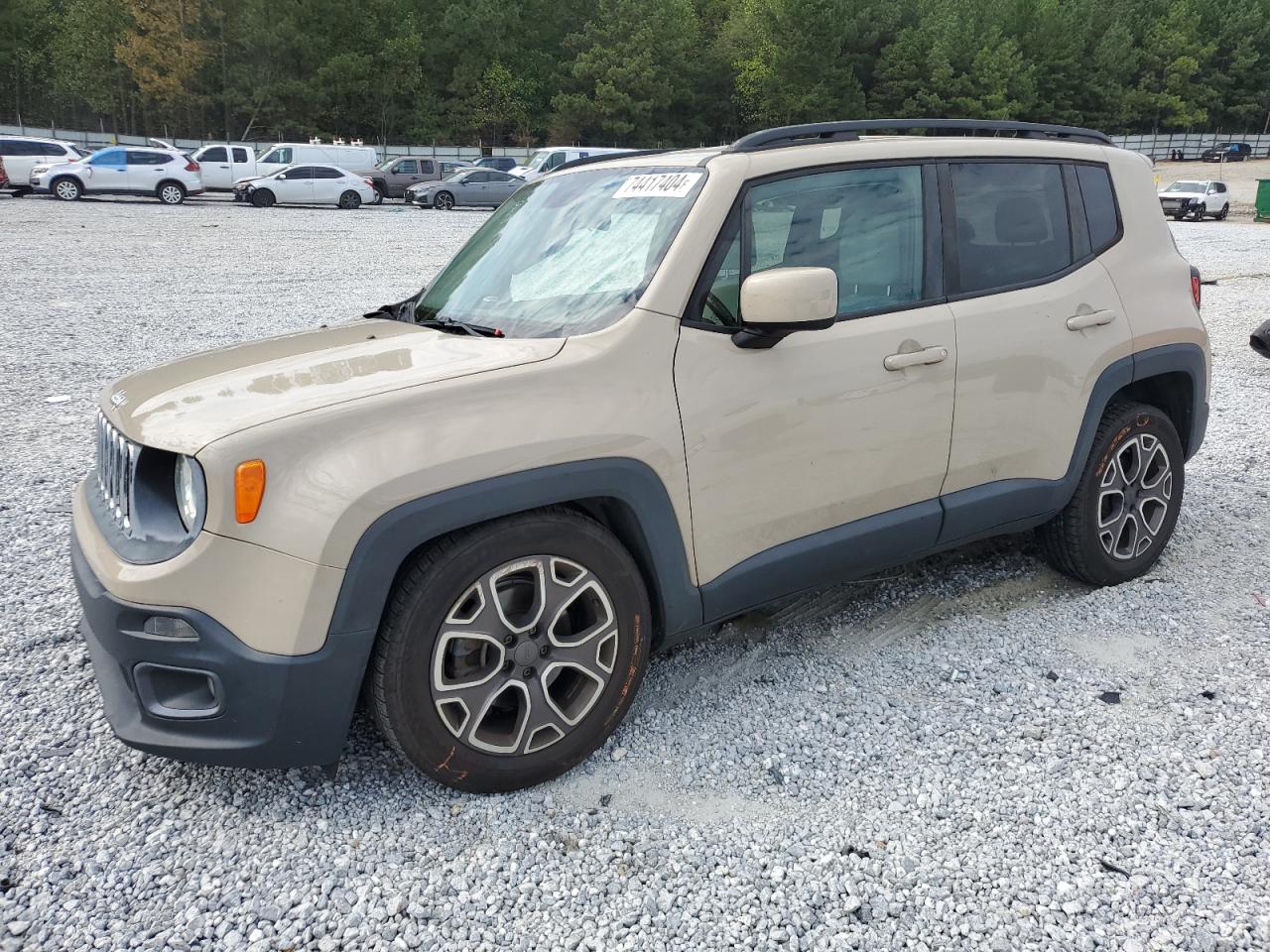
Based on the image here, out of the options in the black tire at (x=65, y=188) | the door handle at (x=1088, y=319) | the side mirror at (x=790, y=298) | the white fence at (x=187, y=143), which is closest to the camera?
the side mirror at (x=790, y=298)

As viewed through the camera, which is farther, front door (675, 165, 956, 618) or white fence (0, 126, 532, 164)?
white fence (0, 126, 532, 164)

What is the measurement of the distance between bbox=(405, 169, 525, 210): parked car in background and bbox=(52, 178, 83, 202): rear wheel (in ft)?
31.1

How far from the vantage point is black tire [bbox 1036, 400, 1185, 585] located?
392cm

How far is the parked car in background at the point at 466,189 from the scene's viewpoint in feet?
102

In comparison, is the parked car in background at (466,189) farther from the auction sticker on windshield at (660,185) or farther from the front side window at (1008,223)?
the auction sticker on windshield at (660,185)

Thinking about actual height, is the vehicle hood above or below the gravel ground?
above

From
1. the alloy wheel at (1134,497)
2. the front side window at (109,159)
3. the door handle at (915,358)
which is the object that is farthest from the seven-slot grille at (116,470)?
the front side window at (109,159)

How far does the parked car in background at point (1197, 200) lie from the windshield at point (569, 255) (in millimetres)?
33376

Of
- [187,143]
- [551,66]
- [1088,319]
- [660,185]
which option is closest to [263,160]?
[187,143]

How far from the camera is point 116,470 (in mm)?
2732

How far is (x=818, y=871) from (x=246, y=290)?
12.0 metres

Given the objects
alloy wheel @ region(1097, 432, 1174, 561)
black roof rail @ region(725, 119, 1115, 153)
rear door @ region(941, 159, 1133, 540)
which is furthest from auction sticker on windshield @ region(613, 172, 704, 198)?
alloy wheel @ region(1097, 432, 1174, 561)

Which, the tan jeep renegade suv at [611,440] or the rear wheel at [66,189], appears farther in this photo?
the rear wheel at [66,189]

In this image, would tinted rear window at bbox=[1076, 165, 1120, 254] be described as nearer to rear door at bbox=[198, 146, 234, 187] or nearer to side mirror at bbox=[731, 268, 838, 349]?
side mirror at bbox=[731, 268, 838, 349]
